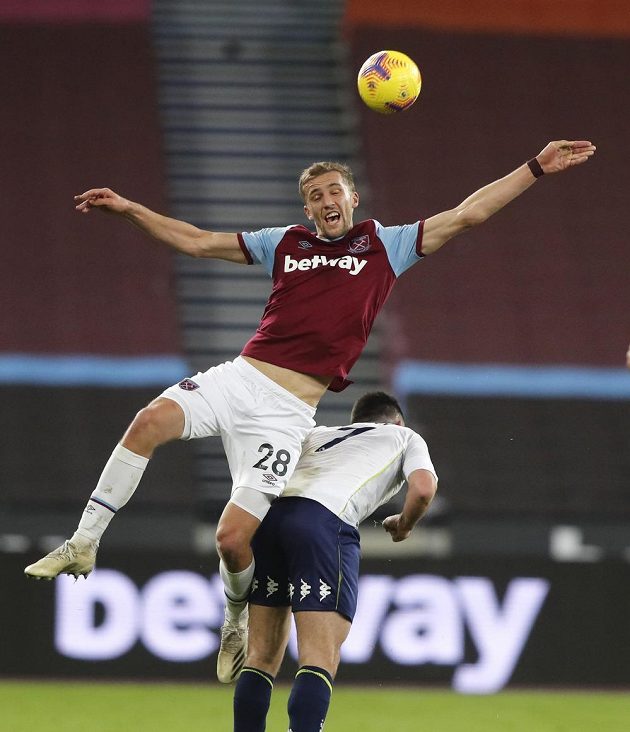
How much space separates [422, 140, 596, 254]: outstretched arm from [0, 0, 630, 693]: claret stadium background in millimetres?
3283

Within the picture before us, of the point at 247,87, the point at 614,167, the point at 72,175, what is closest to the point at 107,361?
the point at 72,175

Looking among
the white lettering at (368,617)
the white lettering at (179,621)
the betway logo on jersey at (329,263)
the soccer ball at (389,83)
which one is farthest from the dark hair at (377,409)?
the white lettering at (179,621)

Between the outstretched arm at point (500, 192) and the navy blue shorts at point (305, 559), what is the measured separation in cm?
117

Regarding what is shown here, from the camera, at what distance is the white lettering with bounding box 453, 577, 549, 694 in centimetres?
801

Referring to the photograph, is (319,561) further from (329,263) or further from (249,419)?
(329,263)

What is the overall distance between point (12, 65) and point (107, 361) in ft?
12.6

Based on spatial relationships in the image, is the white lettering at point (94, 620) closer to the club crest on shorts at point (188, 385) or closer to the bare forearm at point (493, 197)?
the club crest on shorts at point (188, 385)

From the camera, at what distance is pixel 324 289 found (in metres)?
5.11

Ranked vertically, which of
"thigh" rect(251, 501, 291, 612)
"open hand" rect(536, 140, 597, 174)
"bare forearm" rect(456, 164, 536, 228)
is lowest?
"thigh" rect(251, 501, 291, 612)

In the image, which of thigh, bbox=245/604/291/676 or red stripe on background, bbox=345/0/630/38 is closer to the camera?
thigh, bbox=245/604/291/676

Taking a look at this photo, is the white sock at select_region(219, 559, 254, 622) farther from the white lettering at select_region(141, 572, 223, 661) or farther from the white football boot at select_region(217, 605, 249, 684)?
the white lettering at select_region(141, 572, 223, 661)

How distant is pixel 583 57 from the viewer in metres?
13.3

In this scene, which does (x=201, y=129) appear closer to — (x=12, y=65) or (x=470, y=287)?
(x=12, y=65)

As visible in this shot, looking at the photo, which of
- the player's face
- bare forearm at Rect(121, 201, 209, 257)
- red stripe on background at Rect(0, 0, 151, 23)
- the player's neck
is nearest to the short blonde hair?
the player's face
